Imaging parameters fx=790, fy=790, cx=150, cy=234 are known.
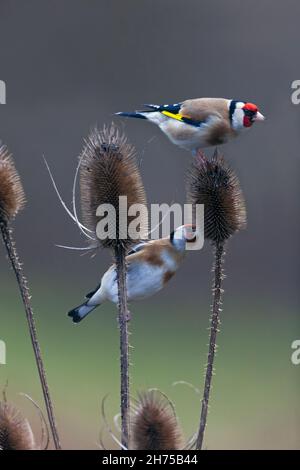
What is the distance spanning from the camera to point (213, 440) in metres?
2.61

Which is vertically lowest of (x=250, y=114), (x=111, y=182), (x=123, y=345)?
(x=123, y=345)

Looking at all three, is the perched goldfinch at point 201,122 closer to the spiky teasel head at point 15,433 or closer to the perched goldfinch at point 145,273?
the perched goldfinch at point 145,273

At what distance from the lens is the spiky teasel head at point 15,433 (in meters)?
1.17

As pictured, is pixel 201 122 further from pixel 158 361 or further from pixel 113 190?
pixel 158 361

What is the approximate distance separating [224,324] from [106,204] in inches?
79.6

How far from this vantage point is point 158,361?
9.53 ft

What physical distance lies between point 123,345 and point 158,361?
71.1 inches

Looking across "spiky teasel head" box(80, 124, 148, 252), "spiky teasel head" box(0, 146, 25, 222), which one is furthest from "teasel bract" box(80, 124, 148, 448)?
"spiky teasel head" box(0, 146, 25, 222)

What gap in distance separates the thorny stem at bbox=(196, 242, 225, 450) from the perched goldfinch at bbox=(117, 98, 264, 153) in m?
0.53

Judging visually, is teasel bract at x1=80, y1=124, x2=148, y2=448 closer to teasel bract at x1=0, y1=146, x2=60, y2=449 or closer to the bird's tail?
teasel bract at x1=0, y1=146, x2=60, y2=449

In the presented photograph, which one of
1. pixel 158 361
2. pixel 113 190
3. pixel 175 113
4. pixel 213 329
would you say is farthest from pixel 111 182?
pixel 158 361

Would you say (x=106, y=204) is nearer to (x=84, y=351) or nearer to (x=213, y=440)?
(x=213, y=440)

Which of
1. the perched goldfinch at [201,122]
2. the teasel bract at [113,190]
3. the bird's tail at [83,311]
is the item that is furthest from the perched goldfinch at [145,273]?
the teasel bract at [113,190]
